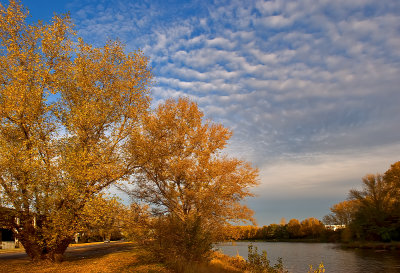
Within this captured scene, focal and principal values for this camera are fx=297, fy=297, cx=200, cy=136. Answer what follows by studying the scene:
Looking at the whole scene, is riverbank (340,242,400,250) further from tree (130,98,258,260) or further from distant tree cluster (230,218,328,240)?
tree (130,98,258,260)

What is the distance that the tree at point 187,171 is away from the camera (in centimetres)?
2344

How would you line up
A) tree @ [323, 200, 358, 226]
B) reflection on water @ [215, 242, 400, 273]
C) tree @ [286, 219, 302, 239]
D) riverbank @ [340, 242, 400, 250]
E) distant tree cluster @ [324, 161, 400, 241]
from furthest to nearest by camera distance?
tree @ [286, 219, 302, 239] → tree @ [323, 200, 358, 226] → distant tree cluster @ [324, 161, 400, 241] → riverbank @ [340, 242, 400, 250] → reflection on water @ [215, 242, 400, 273]

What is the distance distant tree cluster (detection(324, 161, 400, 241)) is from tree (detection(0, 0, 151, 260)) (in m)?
59.2

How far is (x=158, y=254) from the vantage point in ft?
54.0

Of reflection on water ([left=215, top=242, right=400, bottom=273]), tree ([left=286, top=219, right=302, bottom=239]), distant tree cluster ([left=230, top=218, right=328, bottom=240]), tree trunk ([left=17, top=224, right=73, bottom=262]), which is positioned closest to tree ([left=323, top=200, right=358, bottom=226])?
distant tree cluster ([left=230, top=218, right=328, bottom=240])

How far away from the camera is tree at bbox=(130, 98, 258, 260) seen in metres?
23.4

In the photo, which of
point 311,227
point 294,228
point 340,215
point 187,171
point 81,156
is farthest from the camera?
point 294,228

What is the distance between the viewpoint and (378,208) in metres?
63.8

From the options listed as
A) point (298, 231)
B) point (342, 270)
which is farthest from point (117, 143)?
point (298, 231)

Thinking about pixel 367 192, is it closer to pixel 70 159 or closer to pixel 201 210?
pixel 201 210

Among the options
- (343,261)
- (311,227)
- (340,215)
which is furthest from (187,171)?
(311,227)

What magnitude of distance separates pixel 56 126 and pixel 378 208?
67.7 meters

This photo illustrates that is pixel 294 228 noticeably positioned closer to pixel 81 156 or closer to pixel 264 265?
pixel 264 265

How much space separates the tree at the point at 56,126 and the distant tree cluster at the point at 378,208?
194 ft
